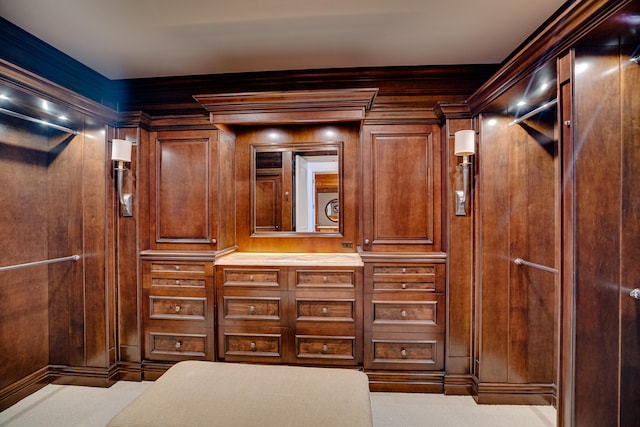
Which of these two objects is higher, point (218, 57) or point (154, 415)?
point (218, 57)

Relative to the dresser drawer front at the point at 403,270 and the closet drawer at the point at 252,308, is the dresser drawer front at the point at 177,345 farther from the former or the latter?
the dresser drawer front at the point at 403,270

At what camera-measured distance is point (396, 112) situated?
2.44m

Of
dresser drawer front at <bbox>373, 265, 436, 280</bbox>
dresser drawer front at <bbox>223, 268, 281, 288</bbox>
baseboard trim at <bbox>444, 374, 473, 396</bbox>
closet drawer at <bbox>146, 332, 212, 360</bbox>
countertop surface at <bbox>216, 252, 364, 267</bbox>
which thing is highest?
countertop surface at <bbox>216, 252, 364, 267</bbox>

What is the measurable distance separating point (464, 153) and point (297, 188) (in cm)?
150

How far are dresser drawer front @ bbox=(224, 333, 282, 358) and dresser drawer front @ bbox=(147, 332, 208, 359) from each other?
8.6 inches

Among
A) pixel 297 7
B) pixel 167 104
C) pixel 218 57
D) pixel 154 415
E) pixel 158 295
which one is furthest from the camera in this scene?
pixel 167 104

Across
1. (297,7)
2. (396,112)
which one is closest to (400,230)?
(396,112)

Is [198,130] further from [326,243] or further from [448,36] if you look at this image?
[448,36]

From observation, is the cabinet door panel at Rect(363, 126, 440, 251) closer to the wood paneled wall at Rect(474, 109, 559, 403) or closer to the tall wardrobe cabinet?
the wood paneled wall at Rect(474, 109, 559, 403)

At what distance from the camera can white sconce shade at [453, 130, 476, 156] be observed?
215cm

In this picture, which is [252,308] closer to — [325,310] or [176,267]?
[325,310]

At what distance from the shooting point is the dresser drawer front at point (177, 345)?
2494 mm

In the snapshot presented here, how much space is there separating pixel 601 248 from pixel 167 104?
3276mm

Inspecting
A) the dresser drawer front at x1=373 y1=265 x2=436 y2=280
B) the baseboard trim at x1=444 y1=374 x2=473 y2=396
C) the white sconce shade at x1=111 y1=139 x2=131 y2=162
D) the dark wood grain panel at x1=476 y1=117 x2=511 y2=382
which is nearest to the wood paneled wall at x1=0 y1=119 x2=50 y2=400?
the white sconce shade at x1=111 y1=139 x2=131 y2=162
